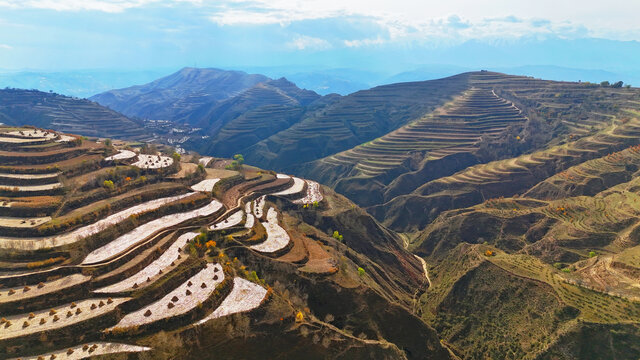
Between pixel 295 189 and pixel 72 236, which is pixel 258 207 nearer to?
pixel 295 189

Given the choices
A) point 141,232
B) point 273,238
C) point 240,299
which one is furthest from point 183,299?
point 273,238

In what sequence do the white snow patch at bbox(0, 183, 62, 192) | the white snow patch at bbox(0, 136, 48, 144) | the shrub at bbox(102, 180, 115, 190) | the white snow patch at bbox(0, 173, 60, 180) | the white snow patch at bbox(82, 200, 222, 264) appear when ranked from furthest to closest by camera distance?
the white snow patch at bbox(0, 136, 48, 144)
the shrub at bbox(102, 180, 115, 190)
the white snow patch at bbox(0, 173, 60, 180)
the white snow patch at bbox(0, 183, 62, 192)
the white snow patch at bbox(82, 200, 222, 264)

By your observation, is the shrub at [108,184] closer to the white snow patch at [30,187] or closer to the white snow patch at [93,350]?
the white snow patch at [30,187]

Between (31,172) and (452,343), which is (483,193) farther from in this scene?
(31,172)

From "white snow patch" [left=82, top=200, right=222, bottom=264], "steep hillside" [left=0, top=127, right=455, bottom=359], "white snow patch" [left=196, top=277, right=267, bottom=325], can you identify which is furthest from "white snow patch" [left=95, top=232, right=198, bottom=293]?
"white snow patch" [left=196, top=277, right=267, bottom=325]

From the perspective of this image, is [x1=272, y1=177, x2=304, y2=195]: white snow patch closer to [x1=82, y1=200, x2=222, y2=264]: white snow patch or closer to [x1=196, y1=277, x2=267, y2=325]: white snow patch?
[x1=82, y1=200, x2=222, y2=264]: white snow patch

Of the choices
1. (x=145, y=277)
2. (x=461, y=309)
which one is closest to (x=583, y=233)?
(x=461, y=309)
